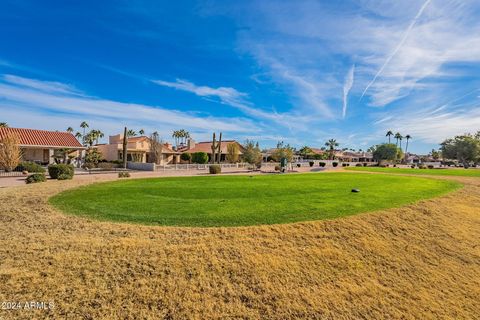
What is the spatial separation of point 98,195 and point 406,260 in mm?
14191

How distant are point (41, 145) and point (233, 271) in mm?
41834

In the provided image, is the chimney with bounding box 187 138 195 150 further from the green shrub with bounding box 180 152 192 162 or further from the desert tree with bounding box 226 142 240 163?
the desert tree with bounding box 226 142 240 163

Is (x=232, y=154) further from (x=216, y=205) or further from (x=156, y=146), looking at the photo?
(x=216, y=205)

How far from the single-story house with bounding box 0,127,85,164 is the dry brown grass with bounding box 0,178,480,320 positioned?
33.6 meters

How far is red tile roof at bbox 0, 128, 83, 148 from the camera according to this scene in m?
35.9

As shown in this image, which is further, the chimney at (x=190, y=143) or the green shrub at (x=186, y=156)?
the chimney at (x=190, y=143)

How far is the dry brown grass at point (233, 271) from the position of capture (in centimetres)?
554

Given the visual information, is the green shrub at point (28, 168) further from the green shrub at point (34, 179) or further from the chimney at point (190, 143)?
the chimney at point (190, 143)

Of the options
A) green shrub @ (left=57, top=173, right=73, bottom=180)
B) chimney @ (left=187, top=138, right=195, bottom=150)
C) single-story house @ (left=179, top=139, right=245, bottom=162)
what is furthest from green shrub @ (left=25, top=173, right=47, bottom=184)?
chimney @ (left=187, top=138, right=195, bottom=150)

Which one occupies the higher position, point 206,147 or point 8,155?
point 206,147

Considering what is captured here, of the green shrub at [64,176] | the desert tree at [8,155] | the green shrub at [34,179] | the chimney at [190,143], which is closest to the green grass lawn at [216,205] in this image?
the green shrub at [34,179]

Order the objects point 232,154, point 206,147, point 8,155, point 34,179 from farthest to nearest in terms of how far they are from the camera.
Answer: point 206,147
point 232,154
point 8,155
point 34,179

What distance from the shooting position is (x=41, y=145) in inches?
1458

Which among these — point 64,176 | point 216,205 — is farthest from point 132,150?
point 216,205
